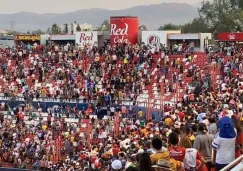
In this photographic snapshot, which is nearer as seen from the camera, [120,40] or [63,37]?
[120,40]

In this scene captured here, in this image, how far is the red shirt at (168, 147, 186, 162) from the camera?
25.0 ft

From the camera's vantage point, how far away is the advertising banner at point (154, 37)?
37594 millimetres

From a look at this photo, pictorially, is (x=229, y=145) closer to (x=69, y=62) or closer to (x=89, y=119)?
(x=89, y=119)

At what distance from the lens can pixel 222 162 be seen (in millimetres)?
8492

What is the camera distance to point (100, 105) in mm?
27797

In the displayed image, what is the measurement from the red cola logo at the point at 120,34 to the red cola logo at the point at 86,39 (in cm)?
248

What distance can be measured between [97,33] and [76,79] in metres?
8.80

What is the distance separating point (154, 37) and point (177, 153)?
30374 mm

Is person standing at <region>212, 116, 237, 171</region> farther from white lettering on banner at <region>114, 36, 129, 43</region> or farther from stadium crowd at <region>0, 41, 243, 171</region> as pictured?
white lettering on banner at <region>114, 36, 129, 43</region>

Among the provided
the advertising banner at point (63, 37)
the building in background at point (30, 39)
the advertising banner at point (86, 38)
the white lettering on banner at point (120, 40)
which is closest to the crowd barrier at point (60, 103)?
the white lettering on banner at point (120, 40)

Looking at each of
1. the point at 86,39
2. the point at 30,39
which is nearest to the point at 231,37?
the point at 86,39

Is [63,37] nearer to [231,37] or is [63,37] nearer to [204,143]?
[231,37]

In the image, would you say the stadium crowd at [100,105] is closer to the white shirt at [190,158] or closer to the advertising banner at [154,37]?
the white shirt at [190,158]

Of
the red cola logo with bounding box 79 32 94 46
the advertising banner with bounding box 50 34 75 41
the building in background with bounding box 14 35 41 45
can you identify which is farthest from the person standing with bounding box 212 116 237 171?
the building in background with bounding box 14 35 41 45
